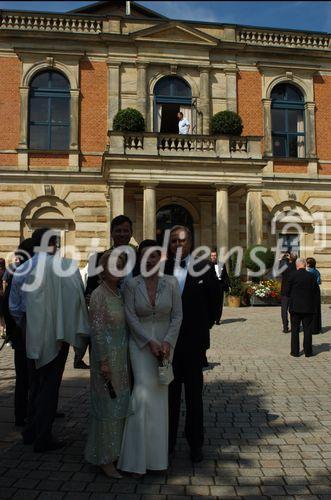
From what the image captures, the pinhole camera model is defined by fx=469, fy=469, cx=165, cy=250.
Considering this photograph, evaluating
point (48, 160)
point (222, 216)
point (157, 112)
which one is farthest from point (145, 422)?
point (157, 112)

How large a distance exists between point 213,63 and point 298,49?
4.07 m

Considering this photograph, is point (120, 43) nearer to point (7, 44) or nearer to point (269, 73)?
point (7, 44)

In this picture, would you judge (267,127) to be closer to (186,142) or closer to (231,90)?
(231,90)

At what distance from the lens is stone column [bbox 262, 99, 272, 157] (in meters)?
21.2

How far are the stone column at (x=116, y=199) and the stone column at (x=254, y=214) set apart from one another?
4.85 meters

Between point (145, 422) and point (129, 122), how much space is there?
1530 centimetres

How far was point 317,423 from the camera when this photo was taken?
203 inches

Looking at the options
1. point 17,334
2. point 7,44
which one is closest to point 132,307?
point 17,334

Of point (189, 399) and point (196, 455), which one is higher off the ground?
point (189, 399)

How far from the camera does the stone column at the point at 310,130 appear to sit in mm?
21469

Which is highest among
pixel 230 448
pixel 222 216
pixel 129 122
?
pixel 129 122

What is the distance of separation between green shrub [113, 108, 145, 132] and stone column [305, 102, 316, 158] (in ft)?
26.9

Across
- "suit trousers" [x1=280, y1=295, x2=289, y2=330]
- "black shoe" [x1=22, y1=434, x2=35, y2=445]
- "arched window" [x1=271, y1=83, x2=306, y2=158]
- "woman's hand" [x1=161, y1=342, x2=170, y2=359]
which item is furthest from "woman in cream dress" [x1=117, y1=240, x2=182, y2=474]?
"arched window" [x1=271, y1=83, x2=306, y2=158]

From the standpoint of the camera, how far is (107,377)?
12.5 ft
